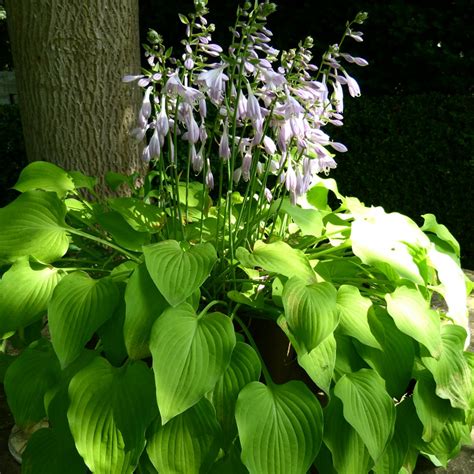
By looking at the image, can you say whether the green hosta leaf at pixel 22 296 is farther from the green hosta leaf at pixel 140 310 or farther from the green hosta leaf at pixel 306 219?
the green hosta leaf at pixel 306 219

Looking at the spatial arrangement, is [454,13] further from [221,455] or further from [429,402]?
[221,455]

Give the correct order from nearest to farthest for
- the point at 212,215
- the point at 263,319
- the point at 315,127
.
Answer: the point at 263,319, the point at 315,127, the point at 212,215

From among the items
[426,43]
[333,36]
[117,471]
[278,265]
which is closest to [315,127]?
[278,265]

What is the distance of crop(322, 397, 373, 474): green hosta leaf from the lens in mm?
Result: 1539

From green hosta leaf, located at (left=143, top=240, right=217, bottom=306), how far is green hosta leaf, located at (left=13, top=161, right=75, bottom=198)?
0.73 meters

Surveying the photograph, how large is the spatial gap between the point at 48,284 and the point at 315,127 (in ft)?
3.23

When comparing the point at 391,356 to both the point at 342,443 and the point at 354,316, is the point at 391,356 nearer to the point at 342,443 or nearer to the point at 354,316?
the point at 354,316

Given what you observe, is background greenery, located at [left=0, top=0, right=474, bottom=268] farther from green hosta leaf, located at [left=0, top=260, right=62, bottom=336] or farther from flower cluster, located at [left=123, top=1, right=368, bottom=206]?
green hosta leaf, located at [left=0, top=260, right=62, bottom=336]

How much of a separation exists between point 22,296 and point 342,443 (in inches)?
37.6

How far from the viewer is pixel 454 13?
17.9ft

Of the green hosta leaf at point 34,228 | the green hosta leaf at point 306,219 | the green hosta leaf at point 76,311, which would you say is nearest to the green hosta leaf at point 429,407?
the green hosta leaf at point 306,219

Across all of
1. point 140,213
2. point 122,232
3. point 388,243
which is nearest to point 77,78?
point 140,213

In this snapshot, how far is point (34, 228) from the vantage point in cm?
188

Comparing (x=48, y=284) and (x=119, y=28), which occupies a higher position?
(x=119, y=28)
